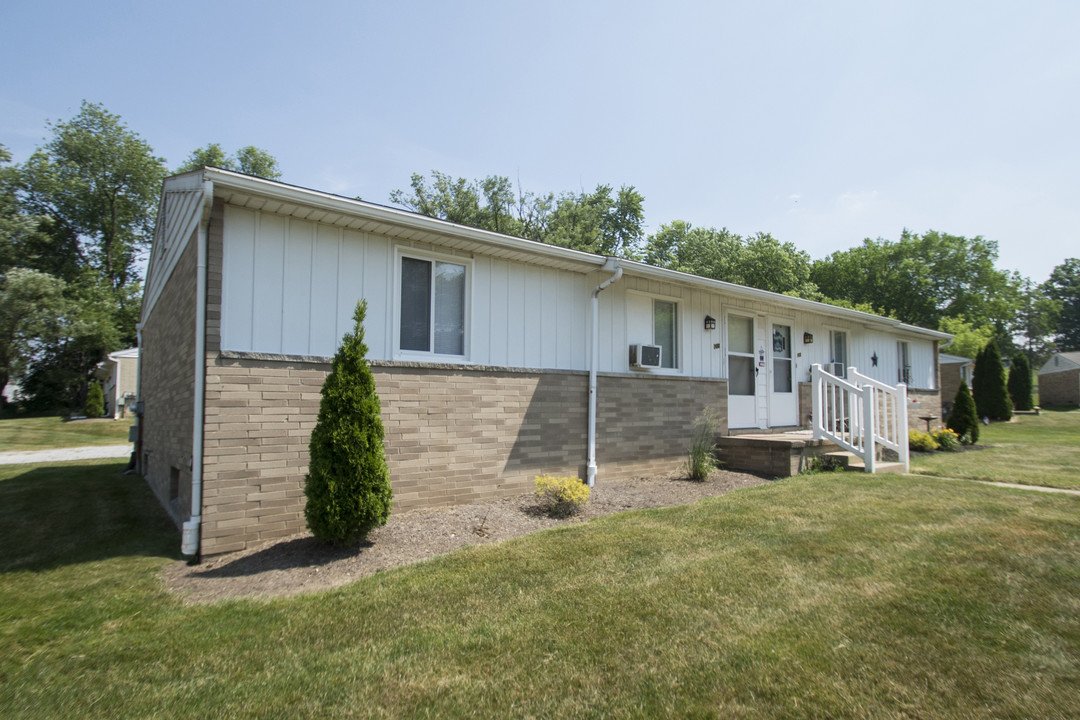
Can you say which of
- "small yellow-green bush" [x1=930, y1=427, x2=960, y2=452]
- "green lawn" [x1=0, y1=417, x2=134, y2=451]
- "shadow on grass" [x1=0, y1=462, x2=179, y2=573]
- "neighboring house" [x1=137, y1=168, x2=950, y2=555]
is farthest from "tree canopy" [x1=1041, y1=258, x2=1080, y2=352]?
"green lawn" [x1=0, y1=417, x2=134, y2=451]

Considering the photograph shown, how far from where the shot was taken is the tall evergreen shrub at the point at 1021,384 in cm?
2766

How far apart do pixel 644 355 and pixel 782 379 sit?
13.7ft

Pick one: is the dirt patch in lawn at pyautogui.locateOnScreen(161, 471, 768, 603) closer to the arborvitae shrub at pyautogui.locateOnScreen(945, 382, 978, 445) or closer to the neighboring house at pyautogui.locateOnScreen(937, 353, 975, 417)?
the arborvitae shrub at pyautogui.locateOnScreen(945, 382, 978, 445)

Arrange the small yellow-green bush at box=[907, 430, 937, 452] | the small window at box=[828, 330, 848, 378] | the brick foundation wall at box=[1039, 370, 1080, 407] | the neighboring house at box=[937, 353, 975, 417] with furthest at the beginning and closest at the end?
the brick foundation wall at box=[1039, 370, 1080, 407] → the neighboring house at box=[937, 353, 975, 417] → the small window at box=[828, 330, 848, 378] → the small yellow-green bush at box=[907, 430, 937, 452]

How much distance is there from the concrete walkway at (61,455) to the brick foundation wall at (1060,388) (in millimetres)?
46060

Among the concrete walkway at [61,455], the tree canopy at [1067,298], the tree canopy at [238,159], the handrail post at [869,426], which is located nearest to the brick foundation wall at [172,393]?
the concrete walkway at [61,455]

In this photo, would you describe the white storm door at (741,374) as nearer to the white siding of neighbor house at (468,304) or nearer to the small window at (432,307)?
the white siding of neighbor house at (468,304)

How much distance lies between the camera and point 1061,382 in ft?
111

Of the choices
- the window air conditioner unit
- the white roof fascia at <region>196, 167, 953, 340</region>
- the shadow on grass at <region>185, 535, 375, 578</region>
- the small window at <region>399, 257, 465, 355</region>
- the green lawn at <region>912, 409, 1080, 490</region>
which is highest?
the white roof fascia at <region>196, 167, 953, 340</region>

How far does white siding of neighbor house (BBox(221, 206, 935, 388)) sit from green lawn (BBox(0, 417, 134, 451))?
14.7m

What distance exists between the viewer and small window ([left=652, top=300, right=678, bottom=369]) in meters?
8.70

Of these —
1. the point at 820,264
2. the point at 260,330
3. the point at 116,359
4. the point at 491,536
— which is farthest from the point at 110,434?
the point at 820,264

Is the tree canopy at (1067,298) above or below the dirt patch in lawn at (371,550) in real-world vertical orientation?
above

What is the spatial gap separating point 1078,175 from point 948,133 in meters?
2.10
